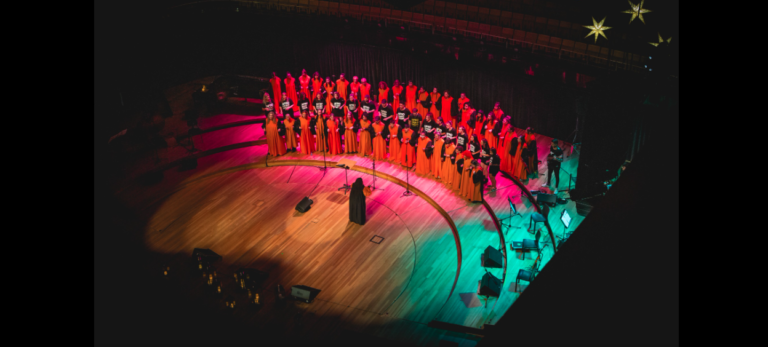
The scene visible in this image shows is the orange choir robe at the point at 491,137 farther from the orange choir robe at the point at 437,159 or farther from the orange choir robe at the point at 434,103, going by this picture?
the orange choir robe at the point at 434,103

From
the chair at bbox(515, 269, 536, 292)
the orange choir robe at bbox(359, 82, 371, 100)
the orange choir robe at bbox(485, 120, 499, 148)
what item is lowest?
the chair at bbox(515, 269, 536, 292)

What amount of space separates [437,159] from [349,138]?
2.12 meters

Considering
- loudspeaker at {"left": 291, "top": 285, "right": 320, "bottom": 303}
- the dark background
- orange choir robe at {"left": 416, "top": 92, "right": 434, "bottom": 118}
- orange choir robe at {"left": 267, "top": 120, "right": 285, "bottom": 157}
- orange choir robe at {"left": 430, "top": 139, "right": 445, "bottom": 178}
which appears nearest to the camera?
the dark background

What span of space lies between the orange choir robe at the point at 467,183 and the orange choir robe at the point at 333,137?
306 cm

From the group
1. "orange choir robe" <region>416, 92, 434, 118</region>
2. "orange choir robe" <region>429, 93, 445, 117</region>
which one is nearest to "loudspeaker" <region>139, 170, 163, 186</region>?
"orange choir robe" <region>416, 92, 434, 118</region>

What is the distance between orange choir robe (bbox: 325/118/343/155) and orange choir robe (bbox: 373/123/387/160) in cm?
81

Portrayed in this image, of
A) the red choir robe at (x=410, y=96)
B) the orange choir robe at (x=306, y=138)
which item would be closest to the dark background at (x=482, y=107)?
the red choir robe at (x=410, y=96)

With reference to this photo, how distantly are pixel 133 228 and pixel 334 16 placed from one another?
22.4 ft

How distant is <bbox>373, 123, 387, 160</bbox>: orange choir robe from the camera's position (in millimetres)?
12367

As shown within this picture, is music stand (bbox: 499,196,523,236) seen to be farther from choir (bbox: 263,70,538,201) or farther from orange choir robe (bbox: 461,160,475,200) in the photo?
orange choir robe (bbox: 461,160,475,200)

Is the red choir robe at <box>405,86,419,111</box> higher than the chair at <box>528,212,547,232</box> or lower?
higher

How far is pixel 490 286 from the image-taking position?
8.15m

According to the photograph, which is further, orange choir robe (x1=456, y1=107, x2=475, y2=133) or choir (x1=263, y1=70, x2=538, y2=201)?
orange choir robe (x1=456, y1=107, x2=475, y2=133)

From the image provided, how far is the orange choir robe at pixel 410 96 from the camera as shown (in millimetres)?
13383
